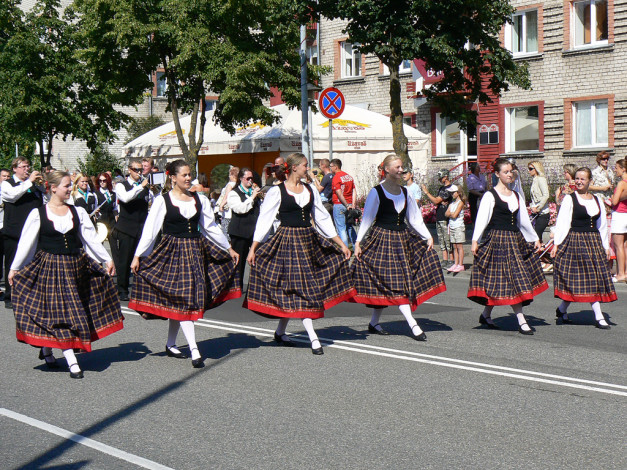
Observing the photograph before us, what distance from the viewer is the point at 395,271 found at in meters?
9.59

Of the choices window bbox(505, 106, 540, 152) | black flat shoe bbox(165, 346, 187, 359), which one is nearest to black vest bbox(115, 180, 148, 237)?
black flat shoe bbox(165, 346, 187, 359)

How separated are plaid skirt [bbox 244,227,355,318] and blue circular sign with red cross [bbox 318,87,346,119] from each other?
996cm

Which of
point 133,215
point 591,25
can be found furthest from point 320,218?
point 591,25

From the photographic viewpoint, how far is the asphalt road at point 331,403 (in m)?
5.51

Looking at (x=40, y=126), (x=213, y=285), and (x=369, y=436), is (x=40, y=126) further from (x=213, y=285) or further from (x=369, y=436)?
(x=369, y=436)

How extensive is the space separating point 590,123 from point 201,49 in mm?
11916

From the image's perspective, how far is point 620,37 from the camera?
2748 centimetres

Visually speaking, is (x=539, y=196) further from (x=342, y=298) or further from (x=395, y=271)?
(x=342, y=298)

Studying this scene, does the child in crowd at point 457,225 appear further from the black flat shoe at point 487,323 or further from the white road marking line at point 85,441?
the white road marking line at point 85,441

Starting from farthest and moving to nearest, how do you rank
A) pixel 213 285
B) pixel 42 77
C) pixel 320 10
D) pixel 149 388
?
pixel 42 77 < pixel 320 10 < pixel 213 285 < pixel 149 388

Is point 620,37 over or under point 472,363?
over

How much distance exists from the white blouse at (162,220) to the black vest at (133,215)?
14.7ft

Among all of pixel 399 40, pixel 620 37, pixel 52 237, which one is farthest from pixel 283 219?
pixel 620 37

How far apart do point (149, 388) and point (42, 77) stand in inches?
1021
